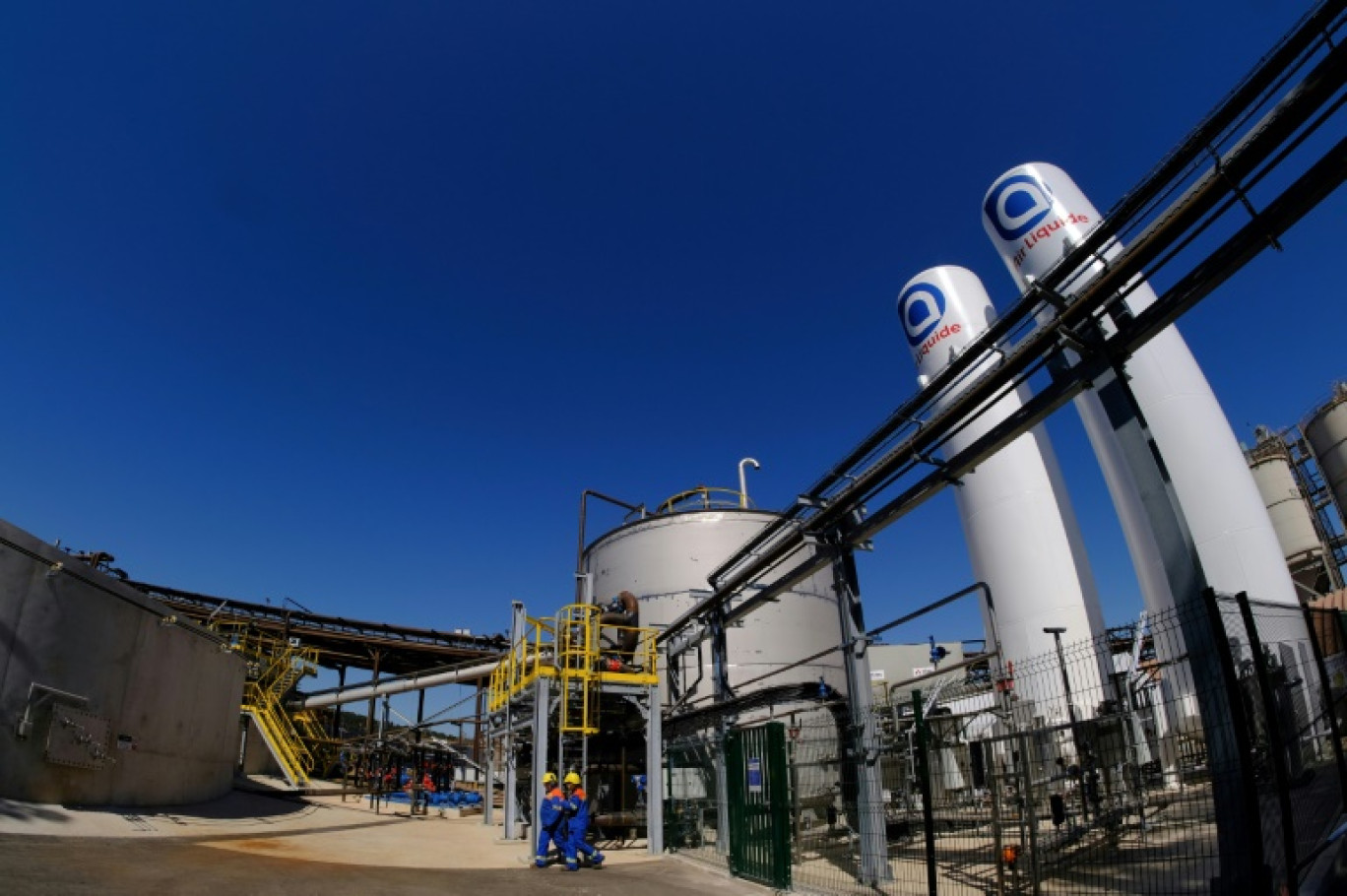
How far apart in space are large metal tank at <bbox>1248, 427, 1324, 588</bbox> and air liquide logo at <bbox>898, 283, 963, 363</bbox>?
Result: 2086 centimetres

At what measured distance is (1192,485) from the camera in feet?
58.1

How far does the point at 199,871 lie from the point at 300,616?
95.9 feet

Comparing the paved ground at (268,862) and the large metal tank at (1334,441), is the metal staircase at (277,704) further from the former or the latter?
the large metal tank at (1334,441)

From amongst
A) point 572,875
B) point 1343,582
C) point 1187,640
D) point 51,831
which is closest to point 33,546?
point 51,831

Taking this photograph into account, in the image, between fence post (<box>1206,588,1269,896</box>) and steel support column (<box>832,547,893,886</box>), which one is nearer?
fence post (<box>1206,588,1269,896</box>)

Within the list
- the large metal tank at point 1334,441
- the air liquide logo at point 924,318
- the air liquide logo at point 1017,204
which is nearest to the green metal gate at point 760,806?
the air liquide logo at point 924,318

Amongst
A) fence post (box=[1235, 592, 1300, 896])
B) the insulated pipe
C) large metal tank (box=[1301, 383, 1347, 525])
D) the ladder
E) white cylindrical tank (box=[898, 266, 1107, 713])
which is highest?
large metal tank (box=[1301, 383, 1347, 525])

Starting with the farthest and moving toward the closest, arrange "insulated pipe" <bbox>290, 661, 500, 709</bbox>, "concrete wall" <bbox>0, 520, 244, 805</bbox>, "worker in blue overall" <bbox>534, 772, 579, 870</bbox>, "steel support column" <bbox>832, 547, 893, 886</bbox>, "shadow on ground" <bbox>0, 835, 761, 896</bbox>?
"insulated pipe" <bbox>290, 661, 500, 709</bbox> → "worker in blue overall" <bbox>534, 772, 579, 870</bbox> → "concrete wall" <bbox>0, 520, 244, 805</bbox> → "steel support column" <bbox>832, 547, 893, 886</bbox> → "shadow on ground" <bbox>0, 835, 761, 896</bbox>

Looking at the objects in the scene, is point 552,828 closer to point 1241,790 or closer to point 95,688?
point 95,688

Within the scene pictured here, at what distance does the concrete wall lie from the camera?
452 inches

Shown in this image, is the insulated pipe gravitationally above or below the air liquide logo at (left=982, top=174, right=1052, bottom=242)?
below

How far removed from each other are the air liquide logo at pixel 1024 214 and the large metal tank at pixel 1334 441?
23.9 m

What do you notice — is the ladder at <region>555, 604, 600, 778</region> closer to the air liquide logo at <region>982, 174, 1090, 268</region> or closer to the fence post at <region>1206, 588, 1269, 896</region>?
the fence post at <region>1206, 588, 1269, 896</region>

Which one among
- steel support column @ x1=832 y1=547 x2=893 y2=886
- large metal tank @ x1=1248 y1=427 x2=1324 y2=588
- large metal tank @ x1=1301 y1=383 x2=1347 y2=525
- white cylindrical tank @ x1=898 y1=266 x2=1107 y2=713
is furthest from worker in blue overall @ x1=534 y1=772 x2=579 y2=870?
large metal tank @ x1=1301 y1=383 x2=1347 y2=525
